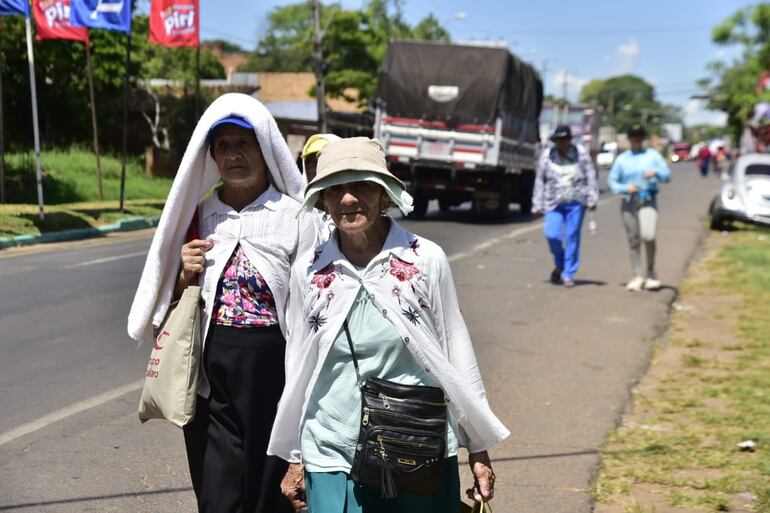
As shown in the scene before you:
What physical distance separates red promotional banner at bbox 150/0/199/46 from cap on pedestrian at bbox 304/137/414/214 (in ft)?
62.9

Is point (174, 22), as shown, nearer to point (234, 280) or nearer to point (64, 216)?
point (64, 216)

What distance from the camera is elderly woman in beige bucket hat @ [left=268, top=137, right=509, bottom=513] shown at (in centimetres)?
299

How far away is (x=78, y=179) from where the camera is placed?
26844mm

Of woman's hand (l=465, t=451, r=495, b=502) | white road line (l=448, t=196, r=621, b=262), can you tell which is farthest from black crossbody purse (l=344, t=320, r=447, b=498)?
white road line (l=448, t=196, r=621, b=262)

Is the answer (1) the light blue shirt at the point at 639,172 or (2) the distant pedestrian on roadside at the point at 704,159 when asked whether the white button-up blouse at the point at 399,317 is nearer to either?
(1) the light blue shirt at the point at 639,172

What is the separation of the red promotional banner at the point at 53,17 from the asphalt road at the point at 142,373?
615 centimetres

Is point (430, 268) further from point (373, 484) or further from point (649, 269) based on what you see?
point (649, 269)

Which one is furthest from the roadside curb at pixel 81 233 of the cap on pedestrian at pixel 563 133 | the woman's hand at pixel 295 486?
the woman's hand at pixel 295 486

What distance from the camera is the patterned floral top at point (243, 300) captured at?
3.53 m

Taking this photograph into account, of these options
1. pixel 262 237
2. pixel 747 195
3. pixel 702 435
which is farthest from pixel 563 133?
pixel 747 195

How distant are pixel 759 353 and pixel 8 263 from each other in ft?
30.7

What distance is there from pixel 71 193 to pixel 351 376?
2335cm

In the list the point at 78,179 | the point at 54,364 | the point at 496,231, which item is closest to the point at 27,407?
the point at 54,364

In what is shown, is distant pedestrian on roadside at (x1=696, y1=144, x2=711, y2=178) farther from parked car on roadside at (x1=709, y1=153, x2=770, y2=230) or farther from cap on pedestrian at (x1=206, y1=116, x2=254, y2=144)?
cap on pedestrian at (x1=206, y1=116, x2=254, y2=144)
